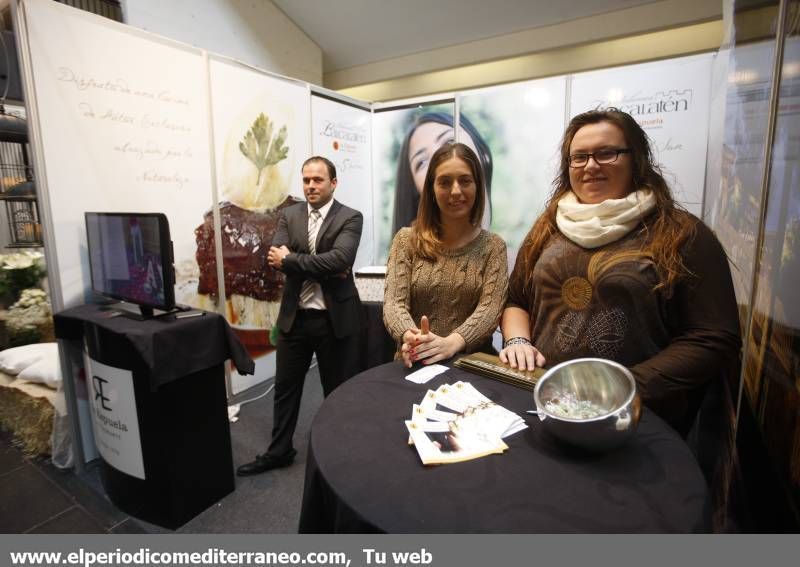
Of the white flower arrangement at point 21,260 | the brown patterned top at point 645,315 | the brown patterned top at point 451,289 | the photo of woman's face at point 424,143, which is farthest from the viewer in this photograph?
the photo of woman's face at point 424,143

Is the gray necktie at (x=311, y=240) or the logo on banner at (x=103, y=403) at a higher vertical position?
the gray necktie at (x=311, y=240)

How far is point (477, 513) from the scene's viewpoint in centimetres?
73

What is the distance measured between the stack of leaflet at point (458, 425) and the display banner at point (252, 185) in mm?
2399

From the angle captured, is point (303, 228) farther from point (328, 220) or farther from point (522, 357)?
point (522, 357)

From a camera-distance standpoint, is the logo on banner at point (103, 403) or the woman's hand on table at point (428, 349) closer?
the woman's hand on table at point (428, 349)

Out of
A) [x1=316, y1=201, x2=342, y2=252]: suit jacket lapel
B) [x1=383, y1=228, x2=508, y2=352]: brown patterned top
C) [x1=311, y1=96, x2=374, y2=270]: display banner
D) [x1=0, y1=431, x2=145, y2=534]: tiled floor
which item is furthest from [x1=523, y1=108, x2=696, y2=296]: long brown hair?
[x1=311, y1=96, x2=374, y2=270]: display banner

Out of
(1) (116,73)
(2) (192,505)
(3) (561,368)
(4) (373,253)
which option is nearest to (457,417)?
(3) (561,368)

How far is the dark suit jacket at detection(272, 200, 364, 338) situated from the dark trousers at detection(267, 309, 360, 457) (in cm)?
6

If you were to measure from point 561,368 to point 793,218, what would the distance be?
0.57m

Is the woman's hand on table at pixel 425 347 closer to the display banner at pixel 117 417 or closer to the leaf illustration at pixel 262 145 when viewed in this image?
the display banner at pixel 117 417

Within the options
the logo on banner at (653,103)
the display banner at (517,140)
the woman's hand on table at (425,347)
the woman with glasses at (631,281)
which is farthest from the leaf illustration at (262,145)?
the logo on banner at (653,103)

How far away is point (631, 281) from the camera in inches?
47.2

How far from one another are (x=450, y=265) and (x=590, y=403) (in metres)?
0.80

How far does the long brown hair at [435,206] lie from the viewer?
1692 mm
